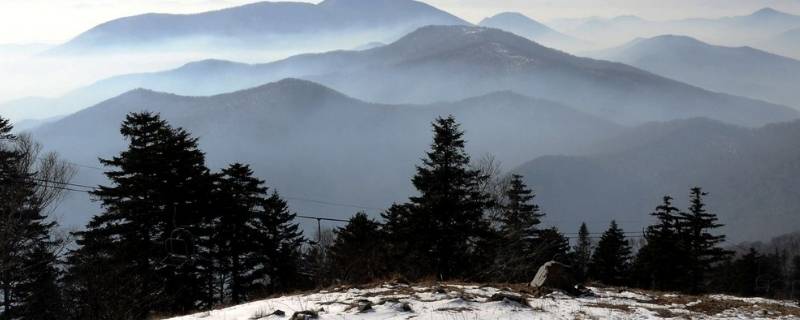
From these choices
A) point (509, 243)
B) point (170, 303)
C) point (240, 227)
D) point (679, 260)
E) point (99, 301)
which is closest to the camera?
point (99, 301)

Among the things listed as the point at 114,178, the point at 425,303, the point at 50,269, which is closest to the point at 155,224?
the point at 114,178

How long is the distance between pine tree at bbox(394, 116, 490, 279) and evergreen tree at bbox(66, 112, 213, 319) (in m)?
12.0

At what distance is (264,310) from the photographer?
11.1 metres

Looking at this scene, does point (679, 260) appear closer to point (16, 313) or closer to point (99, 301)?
point (99, 301)

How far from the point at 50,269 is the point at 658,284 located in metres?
42.9

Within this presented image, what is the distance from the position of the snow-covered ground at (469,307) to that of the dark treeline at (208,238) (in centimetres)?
308

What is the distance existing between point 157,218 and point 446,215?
15.6m

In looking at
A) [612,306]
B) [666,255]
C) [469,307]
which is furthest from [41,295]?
[666,255]

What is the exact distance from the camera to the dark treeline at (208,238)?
961 inches

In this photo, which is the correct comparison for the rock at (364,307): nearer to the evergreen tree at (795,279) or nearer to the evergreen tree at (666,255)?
the evergreen tree at (666,255)

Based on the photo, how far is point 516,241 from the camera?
38.4 meters

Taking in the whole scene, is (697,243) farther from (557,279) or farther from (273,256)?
(557,279)

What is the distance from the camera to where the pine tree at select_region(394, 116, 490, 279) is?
33.5 metres

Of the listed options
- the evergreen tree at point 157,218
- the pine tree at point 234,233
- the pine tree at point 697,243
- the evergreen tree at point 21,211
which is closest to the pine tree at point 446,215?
the pine tree at point 234,233
